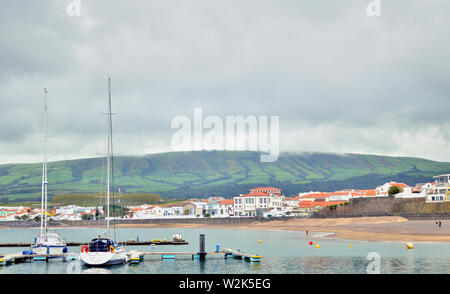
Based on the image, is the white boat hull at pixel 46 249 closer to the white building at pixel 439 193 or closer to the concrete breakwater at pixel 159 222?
the white building at pixel 439 193

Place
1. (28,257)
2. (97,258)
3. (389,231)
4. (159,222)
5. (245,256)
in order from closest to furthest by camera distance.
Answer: (97,258) → (245,256) → (28,257) → (389,231) → (159,222)

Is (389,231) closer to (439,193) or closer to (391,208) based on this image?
(391,208)

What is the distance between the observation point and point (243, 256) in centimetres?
5231

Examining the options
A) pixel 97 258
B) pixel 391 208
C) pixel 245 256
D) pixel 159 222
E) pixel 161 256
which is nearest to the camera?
pixel 97 258

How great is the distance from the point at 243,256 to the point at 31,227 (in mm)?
154738

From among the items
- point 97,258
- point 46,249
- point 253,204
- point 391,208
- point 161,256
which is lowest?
point 253,204

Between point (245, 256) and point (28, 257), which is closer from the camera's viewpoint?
point (245, 256)

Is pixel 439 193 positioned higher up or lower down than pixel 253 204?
higher up

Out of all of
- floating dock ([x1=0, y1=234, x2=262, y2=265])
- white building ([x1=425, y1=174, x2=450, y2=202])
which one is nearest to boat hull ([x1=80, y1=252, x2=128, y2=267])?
floating dock ([x1=0, y1=234, x2=262, y2=265])

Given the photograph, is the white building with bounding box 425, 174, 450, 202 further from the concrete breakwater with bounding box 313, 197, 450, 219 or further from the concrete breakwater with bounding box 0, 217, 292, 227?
the concrete breakwater with bounding box 0, 217, 292, 227

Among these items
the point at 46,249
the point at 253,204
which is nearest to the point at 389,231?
the point at 46,249

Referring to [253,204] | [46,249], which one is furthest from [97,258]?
[253,204]
